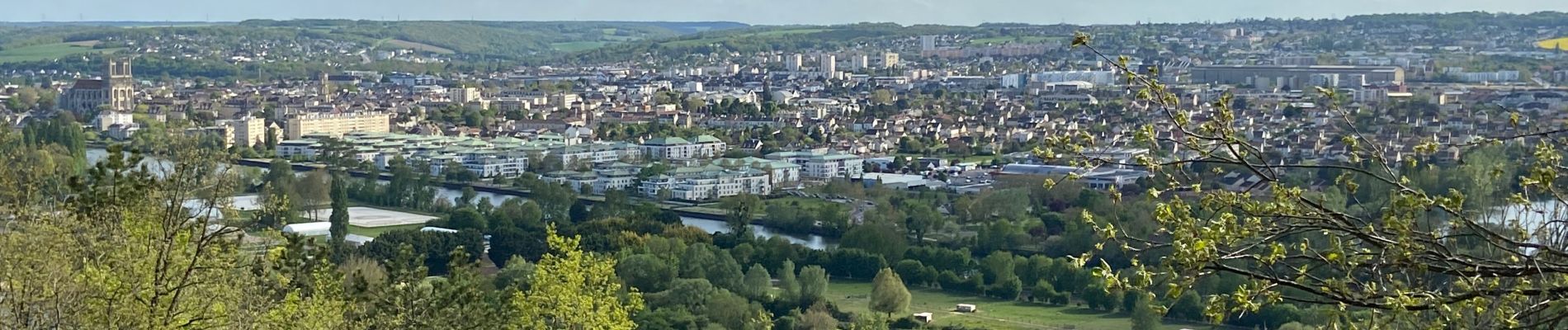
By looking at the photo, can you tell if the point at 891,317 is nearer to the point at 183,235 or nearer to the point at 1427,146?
the point at 183,235

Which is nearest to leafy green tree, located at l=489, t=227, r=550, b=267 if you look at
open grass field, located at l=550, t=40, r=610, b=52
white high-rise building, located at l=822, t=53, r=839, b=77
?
white high-rise building, located at l=822, t=53, r=839, b=77

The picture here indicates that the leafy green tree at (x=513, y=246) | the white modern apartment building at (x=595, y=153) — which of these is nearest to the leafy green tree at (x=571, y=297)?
the leafy green tree at (x=513, y=246)

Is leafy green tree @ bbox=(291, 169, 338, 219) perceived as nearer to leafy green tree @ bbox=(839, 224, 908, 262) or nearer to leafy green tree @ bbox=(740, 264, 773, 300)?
leafy green tree @ bbox=(839, 224, 908, 262)

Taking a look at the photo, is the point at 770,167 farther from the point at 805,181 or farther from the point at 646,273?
the point at 646,273

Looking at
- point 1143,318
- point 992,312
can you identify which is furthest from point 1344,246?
point 992,312

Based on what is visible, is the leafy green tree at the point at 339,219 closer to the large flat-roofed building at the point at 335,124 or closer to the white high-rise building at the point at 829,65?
the large flat-roofed building at the point at 335,124

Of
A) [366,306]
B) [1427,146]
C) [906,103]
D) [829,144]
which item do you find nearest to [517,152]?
[829,144]
